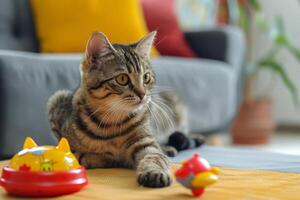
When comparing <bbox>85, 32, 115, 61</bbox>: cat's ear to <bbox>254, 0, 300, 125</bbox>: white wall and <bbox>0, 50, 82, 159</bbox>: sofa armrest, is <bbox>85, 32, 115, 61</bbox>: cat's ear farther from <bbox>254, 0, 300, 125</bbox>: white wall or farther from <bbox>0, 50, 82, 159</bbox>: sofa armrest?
<bbox>254, 0, 300, 125</bbox>: white wall

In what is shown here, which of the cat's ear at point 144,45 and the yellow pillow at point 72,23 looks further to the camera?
the yellow pillow at point 72,23

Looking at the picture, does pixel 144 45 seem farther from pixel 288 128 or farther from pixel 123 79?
pixel 288 128

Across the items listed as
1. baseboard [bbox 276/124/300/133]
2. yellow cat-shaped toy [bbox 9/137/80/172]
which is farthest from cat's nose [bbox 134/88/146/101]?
baseboard [bbox 276/124/300/133]

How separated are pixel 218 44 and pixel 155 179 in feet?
5.75

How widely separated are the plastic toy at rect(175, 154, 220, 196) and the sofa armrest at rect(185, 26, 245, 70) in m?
1.78

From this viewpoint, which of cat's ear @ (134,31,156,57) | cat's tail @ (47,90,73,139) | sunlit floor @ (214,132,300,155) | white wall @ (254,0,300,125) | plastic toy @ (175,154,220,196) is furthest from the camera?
white wall @ (254,0,300,125)

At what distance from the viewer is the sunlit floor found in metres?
3.05

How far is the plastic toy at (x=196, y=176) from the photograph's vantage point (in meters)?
1.16

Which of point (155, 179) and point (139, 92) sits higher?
point (139, 92)

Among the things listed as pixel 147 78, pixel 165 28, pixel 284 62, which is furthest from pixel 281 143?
pixel 147 78

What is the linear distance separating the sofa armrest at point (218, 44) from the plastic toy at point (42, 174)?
179 centimetres

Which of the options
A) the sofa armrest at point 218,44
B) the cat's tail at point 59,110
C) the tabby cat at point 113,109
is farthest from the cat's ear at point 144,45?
the sofa armrest at point 218,44

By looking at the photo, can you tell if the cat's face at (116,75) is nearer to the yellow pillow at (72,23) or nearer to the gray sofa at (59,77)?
the gray sofa at (59,77)

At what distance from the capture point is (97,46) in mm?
1509
